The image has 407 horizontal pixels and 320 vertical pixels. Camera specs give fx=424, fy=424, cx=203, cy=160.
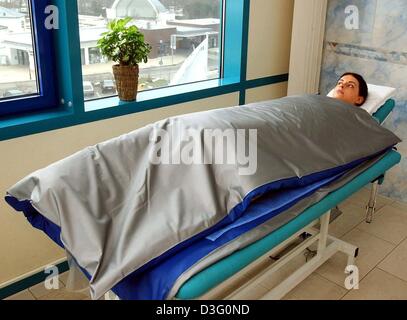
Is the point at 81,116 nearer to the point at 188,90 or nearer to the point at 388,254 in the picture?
the point at 188,90

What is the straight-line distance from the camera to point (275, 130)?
1749 millimetres

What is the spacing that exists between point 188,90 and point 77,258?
62.0 inches

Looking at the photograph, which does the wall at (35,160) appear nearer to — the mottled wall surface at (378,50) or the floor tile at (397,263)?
the mottled wall surface at (378,50)

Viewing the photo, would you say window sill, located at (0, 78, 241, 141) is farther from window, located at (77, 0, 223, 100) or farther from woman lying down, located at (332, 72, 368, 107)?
woman lying down, located at (332, 72, 368, 107)

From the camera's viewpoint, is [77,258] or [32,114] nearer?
[77,258]

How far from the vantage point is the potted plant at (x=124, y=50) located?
2195 millimetres

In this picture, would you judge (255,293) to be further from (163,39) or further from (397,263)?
(163,39)

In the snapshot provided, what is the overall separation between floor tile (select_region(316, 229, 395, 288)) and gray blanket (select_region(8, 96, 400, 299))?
0.68 meters

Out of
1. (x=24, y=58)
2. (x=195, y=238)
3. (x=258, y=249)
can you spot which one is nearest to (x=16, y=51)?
(x=24, y=58)
